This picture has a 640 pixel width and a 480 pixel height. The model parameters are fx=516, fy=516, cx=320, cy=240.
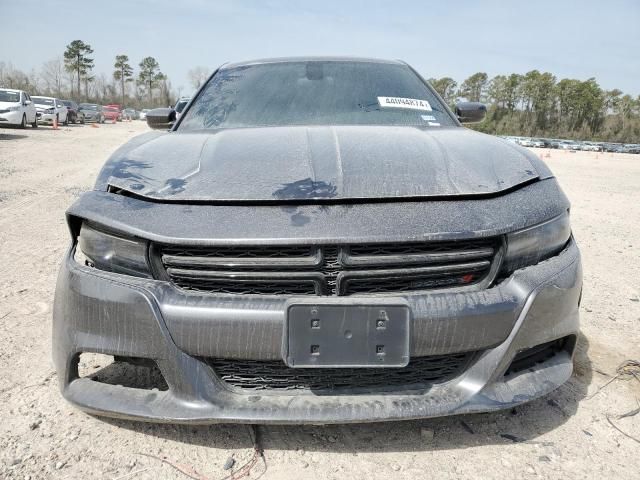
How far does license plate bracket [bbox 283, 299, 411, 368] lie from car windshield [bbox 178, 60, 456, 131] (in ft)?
Answer: 4.65

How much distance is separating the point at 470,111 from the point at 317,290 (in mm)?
2310

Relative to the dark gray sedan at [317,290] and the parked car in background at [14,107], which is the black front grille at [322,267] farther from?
the parked car in background at [14,107]

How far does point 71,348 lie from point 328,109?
1797mm

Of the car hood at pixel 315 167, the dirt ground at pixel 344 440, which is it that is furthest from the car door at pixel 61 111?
the car hood at pixel 315 167

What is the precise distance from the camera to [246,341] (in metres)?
1.60

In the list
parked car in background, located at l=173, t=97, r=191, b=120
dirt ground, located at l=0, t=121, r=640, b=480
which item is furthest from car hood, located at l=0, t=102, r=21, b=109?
dirt ground, located at l=0, t=121, r=640, b=480

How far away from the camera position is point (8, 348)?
8.62ft

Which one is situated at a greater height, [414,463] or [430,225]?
[430,225]

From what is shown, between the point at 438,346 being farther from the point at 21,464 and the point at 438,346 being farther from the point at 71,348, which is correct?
the point at 21,464

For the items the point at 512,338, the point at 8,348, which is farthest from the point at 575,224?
the point at 8,348

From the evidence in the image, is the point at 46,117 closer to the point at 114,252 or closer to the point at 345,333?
the point at 114,252

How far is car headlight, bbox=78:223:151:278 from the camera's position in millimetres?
1721

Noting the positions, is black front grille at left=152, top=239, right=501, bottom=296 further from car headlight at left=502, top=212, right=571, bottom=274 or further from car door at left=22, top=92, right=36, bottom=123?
car door at left=22, top=92, right=36, bottom=123

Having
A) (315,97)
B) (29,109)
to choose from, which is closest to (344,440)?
(315,97)
